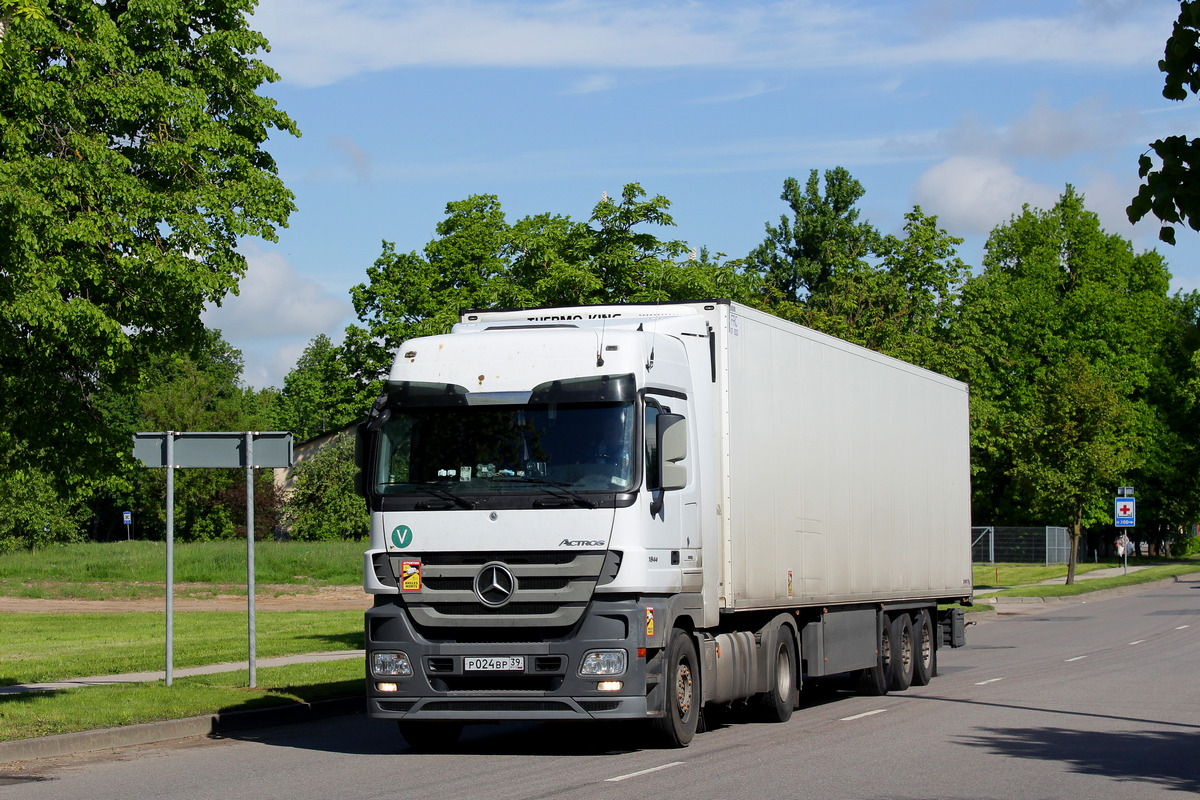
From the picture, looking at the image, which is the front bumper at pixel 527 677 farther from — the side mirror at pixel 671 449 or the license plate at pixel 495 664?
the side mirror at pixel 671 449

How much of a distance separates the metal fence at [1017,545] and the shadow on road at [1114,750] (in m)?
55.7

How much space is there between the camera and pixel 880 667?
17641 millimetres

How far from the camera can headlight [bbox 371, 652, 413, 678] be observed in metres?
11.5

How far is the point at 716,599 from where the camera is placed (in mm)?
12664

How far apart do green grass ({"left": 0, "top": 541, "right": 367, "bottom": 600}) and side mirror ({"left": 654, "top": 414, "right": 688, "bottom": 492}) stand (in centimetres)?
3724

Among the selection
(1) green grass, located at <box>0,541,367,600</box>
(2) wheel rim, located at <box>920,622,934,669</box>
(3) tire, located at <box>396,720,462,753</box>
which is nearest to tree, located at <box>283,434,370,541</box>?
(1) green grass, located at <box>0,541,367,600</box>

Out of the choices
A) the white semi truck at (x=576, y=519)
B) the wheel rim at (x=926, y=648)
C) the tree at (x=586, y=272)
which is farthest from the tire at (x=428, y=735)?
the tree at (x=586, y=272)

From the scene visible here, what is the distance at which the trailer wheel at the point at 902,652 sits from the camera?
59.5ft

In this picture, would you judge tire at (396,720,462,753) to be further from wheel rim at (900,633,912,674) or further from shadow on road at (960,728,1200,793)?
wheel rim at (900,633,912,674)

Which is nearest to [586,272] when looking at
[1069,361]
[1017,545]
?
[1069,361]

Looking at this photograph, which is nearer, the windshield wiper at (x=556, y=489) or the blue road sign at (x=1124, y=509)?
the windshield wiper at (x=556, y=489)

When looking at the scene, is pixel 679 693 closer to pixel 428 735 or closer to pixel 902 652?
pixel 428 735

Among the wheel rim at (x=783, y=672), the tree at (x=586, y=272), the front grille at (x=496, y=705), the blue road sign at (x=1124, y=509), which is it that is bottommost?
the wheel rim at (x=783, y=672)

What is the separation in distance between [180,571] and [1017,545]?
129 ft
